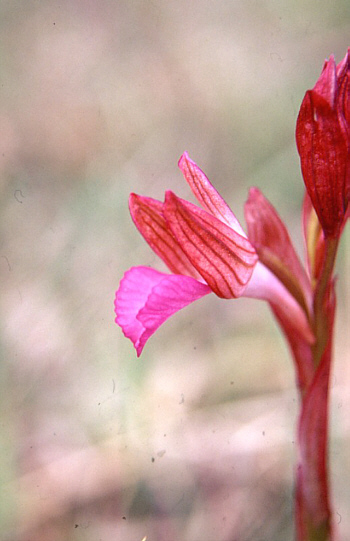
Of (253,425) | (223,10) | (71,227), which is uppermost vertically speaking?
(223,10)

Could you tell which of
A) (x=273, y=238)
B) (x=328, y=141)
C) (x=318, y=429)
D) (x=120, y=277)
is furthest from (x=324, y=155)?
(x=120, y=277)

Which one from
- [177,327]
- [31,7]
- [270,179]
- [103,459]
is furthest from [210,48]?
[103,459]

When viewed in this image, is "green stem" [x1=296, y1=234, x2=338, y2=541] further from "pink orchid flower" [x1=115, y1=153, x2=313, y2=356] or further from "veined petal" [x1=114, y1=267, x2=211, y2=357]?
"veined petal" [x1=114, y1=267, x2=211, y2=357]

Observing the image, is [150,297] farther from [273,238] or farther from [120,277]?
[120,277]

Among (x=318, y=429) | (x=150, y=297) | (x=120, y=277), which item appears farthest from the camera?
(x=120, y=277)

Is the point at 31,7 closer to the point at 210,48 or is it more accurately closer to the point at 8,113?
the point at 8,113

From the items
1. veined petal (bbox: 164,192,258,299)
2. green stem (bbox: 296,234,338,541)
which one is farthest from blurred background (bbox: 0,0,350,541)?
veined petal (bbox: 164,192,258,299)

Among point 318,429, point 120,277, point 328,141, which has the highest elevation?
point 328,141
